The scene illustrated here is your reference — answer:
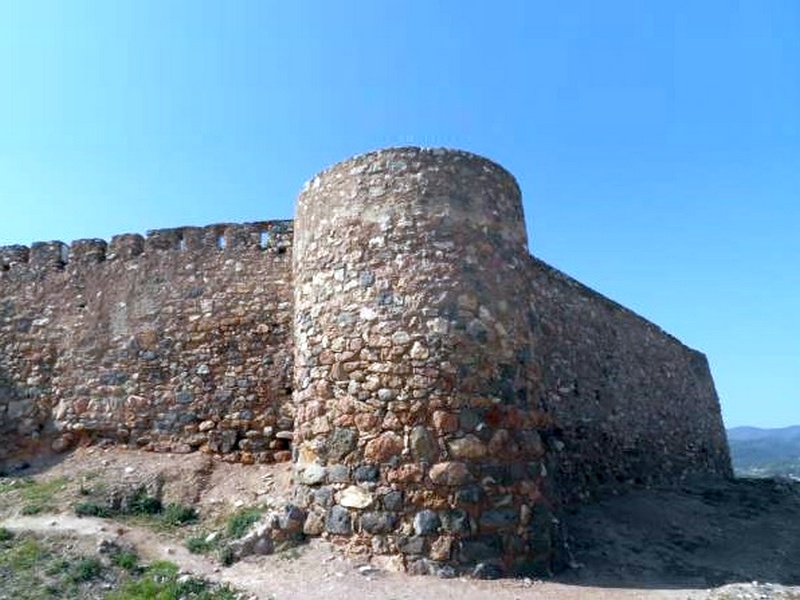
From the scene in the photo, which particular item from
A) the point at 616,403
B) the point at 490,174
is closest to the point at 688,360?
the point at 616,403

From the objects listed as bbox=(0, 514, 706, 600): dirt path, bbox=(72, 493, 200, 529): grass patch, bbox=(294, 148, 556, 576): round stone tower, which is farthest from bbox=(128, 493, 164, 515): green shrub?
bbox=(294, 148, 556, 576): round stone tower

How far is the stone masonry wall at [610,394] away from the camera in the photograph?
500 inches

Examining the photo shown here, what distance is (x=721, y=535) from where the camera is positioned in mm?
11773

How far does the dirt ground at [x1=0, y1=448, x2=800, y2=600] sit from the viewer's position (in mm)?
7352

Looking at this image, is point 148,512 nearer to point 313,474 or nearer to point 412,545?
point 313,474

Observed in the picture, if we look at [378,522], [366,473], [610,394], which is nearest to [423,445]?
[366,473]

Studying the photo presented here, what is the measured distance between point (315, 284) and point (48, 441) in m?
6.01

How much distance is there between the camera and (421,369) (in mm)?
8297

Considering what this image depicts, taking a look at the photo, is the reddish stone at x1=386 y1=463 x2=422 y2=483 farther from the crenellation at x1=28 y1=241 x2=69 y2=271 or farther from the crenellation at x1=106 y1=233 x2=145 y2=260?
the crenellation at x1=28 y1=241 x2=69 y2=271

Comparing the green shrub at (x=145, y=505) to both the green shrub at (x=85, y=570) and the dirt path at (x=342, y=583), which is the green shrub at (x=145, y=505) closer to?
the dirt path at (x=342, y=583)

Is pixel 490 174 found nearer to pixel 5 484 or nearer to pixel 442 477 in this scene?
pixel 442 477

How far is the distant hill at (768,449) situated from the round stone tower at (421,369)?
87953 millimetres

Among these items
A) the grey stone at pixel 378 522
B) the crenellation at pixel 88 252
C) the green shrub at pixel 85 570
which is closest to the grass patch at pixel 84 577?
the green shrub at pixel 85 570

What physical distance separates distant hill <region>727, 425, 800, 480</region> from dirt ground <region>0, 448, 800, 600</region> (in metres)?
82.2
